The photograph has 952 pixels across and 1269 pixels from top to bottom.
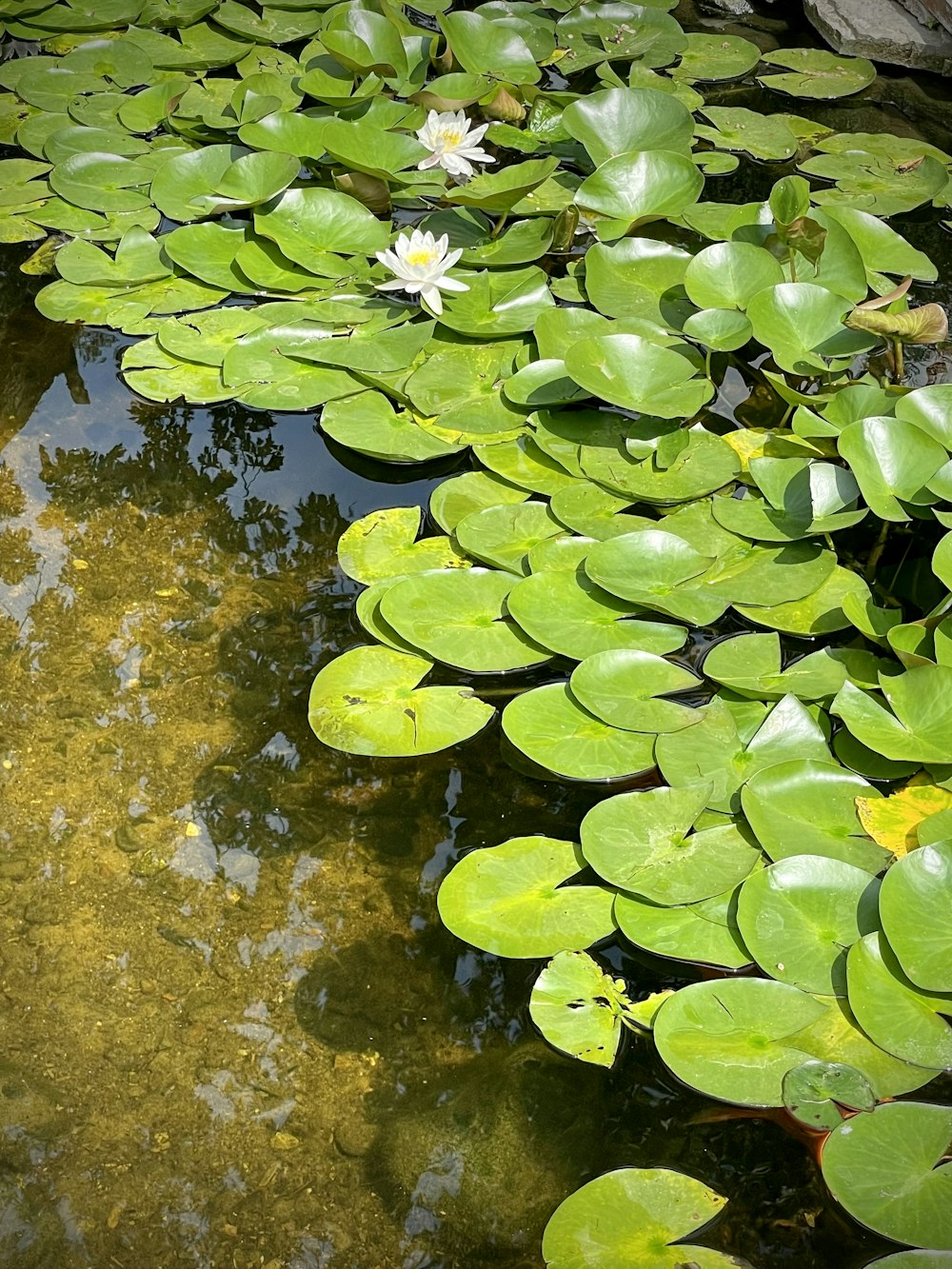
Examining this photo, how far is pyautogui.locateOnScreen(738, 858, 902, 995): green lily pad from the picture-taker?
135cm

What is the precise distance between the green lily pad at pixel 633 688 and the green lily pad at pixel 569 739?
0.02m

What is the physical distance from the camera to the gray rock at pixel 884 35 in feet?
11.4

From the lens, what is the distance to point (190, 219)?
2.64m

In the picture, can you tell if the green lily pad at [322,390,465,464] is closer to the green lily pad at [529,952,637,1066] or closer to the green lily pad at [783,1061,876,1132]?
the green lily pad at [529,952,637,1066]

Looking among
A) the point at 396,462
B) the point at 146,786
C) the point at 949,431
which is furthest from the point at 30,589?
the point at 949,431

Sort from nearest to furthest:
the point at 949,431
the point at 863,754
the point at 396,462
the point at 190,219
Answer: the point at 863,754 < the point at 949,431 < the point at 396,462 < the point at 190,219

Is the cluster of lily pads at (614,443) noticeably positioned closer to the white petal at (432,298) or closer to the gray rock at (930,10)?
the white petal at (432,298)

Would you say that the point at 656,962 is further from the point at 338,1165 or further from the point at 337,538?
the point at 337,538

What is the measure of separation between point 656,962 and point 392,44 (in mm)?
2600

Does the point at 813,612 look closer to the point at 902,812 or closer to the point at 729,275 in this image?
the point at 902,812

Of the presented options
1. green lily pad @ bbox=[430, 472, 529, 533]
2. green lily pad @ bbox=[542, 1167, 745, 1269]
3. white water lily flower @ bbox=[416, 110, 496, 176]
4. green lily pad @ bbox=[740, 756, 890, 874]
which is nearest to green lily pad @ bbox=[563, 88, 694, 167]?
white water lily flower @ bbox=[416, 110, 496, 176]

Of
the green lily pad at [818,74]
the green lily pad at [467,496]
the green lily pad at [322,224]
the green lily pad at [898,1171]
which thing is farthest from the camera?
the green lily pad at [818,74]

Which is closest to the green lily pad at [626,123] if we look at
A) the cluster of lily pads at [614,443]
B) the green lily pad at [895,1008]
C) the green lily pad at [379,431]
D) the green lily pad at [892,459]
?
the cluster of lily pads at [614,443]

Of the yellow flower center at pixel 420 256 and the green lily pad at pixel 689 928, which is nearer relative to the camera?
the green lily pad at pixel 689 928
